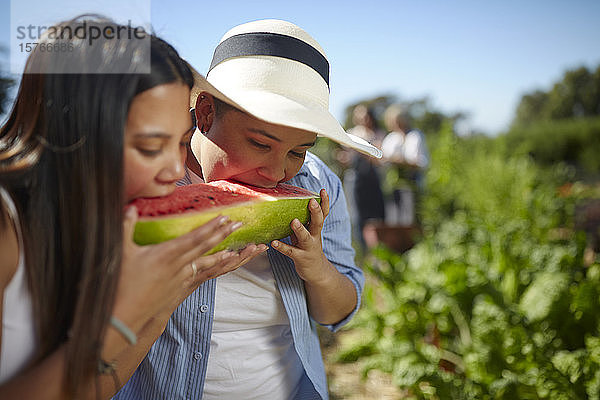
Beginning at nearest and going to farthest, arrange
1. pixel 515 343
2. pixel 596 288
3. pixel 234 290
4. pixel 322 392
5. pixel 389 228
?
pixel 234 290 < pixel 322 392 < pixel 515 343 < pixel 596 288 < pixel 389 228

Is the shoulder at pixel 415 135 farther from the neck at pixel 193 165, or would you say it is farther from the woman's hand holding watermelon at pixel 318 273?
the neck at pixel 193 165

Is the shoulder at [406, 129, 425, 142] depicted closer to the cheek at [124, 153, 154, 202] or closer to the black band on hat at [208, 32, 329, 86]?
the black band on hat at [208, 32, 329, 86]

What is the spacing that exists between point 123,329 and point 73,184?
0.91 feet

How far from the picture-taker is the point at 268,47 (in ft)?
4.13

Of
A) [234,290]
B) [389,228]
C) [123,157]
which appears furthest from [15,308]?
[389,228]

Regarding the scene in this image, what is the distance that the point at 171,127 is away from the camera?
0.93 meters

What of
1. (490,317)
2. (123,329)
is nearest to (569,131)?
(490,317)

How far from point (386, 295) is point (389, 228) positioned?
2331 mm

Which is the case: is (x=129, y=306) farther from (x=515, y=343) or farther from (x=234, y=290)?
(x=515, y=343)

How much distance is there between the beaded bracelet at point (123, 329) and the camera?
33.9 inches

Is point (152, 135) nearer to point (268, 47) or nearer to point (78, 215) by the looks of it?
point (78, 215)

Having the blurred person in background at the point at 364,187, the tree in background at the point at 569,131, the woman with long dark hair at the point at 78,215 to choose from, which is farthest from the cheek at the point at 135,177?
the tree in background at the point at 569,131

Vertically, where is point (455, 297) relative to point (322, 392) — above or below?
below

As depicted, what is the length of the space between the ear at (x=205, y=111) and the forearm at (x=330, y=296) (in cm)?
53
